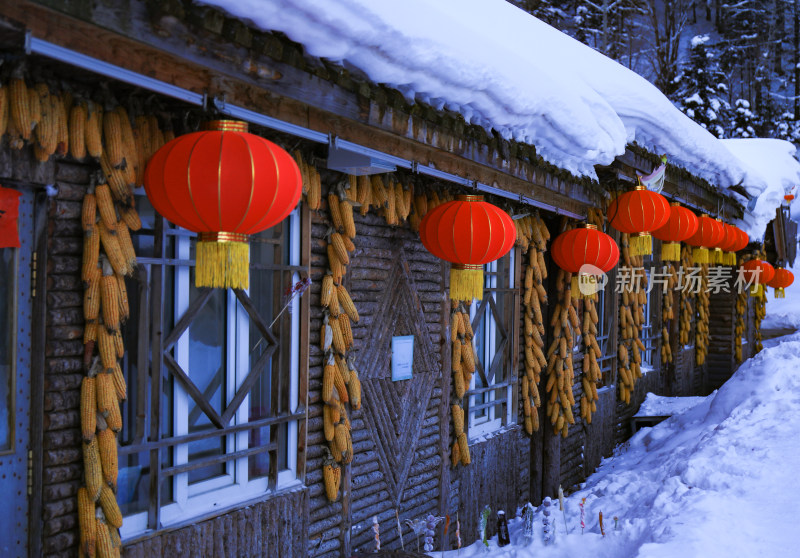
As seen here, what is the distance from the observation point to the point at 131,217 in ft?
11.0

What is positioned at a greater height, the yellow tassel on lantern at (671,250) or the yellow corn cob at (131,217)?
the yellow tassel on lantern at (671,250)

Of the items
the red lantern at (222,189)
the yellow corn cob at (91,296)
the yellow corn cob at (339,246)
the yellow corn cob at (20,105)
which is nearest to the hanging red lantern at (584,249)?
the yellow corn cob at (339,246)

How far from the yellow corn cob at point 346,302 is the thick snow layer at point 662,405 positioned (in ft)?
25.0

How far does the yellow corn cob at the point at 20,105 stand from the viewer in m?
2.79

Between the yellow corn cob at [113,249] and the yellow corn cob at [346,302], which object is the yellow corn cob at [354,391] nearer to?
the yellow corn cob at [346,302]

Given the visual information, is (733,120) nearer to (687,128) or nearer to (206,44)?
(687,128)

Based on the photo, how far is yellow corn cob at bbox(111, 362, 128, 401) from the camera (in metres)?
3.26

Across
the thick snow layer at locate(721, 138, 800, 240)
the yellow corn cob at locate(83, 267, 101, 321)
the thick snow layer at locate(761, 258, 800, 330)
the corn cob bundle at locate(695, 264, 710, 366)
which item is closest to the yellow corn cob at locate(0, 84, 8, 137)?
the yellow corn cob at locate(83, 267, 101, 321)

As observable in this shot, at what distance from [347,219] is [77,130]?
6.70ft

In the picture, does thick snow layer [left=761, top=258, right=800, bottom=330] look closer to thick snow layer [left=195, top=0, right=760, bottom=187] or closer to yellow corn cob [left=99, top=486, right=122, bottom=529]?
thick snow layer [left=195, top=0, right=760, bottom=187]

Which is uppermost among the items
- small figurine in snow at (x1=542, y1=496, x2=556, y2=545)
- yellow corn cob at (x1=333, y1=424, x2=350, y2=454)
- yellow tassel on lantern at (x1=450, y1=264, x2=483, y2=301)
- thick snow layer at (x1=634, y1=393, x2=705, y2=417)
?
yellow tassel on lantern at (x1=450, y1=264, x2=483, y2=301)

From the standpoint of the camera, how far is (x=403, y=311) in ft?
18.8

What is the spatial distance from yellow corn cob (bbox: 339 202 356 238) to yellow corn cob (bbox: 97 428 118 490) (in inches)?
84.0

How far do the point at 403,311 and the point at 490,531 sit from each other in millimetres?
2915
